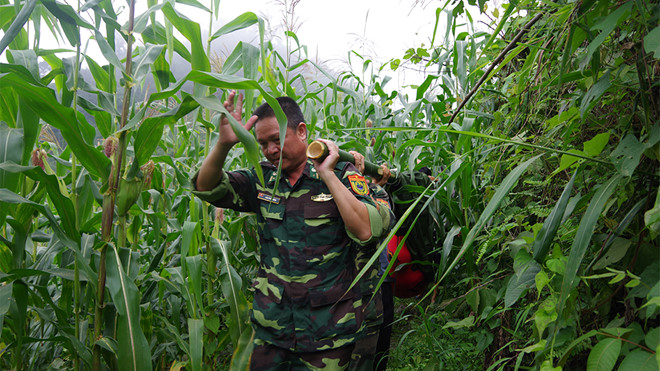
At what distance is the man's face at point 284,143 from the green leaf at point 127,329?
0.72 meters

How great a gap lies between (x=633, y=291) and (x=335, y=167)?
4.44 feet

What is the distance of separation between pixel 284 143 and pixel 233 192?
300 millimetres

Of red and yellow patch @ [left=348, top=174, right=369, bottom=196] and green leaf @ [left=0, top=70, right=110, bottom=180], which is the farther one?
red and yellow patch @ [left=348, top=174, right=369, bottom=196]

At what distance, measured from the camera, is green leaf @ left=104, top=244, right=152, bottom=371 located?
1.46 metres

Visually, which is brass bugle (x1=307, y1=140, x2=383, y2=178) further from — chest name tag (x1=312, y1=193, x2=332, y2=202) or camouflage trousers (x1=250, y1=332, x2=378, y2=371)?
camouflage trousers (x1=250, y1=332, x2=378, y2=371)

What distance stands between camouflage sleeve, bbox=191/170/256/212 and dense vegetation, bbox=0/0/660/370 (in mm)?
138

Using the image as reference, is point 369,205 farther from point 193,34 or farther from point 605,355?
point 605,355

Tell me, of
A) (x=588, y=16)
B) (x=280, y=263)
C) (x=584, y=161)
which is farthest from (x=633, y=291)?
(x=280, y=263)

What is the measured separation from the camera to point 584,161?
87cm

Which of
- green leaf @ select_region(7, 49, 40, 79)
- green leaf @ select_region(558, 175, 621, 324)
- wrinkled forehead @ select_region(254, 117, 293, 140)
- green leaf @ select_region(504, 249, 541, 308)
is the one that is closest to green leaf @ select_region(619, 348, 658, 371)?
green leaf @ select_region(558, 175, 621, 324)

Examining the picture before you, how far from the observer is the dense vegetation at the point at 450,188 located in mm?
813

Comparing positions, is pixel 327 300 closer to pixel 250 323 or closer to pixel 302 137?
pixel 250 323

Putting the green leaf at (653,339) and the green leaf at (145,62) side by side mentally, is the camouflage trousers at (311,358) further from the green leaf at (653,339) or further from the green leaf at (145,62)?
the green leaf at (653,339)

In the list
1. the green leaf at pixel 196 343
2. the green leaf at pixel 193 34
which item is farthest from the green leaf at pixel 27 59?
the green leaf at pixel 196 343
